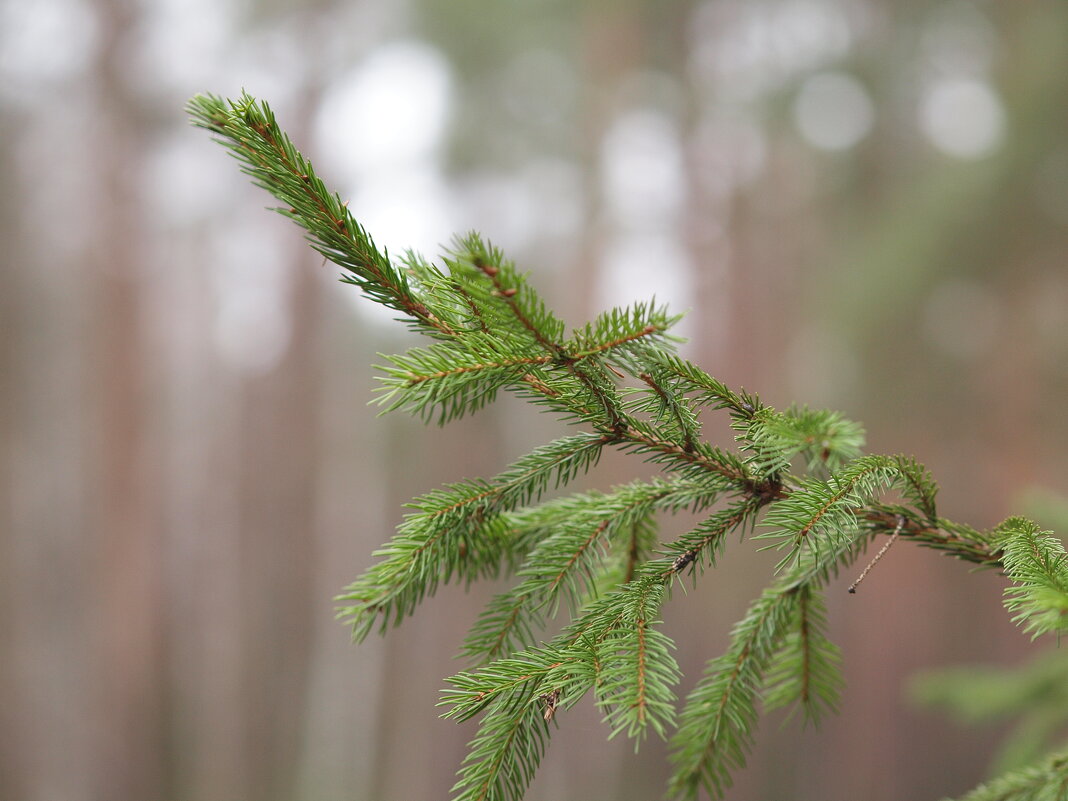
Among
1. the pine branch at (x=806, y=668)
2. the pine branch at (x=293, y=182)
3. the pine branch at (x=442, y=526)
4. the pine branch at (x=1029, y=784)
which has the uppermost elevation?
the pine branch at (x=293, y=182)

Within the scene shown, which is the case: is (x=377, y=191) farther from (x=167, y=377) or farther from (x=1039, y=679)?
(x=1039, y=679)

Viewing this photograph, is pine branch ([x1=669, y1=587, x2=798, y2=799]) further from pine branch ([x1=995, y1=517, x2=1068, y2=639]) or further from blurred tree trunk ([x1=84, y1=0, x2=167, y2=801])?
blurred tree trunk ([x1=84, y1=0, x2=167, y2=801])

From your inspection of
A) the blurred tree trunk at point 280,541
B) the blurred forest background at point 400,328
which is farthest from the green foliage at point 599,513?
the blurred tree trunk at point 280,541

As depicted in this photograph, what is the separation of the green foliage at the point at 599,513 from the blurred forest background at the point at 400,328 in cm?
426

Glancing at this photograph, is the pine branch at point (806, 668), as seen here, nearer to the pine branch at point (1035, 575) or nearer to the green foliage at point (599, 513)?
the green foliage at point (599, 513)

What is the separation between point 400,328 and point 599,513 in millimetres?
6724

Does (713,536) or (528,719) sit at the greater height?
(713,536)

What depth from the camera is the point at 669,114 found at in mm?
5766

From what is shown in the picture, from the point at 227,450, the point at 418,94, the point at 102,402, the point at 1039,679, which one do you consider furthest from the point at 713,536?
the point at 227,450

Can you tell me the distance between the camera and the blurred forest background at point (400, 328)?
15.1ft

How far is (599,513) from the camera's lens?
1.64 feet

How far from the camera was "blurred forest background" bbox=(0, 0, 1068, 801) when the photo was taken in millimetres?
4617

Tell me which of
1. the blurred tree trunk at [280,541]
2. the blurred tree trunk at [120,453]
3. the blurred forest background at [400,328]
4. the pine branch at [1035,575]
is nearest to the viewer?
the pine branch at [1035,575]

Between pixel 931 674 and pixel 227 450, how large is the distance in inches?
262
